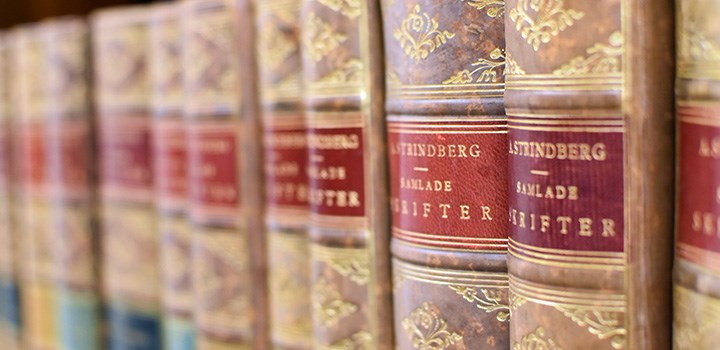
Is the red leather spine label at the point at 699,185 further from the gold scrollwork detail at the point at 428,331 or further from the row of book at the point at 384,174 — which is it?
the gold scrollwork detail at the point at 428,331

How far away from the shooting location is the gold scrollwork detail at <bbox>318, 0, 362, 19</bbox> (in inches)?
25.0

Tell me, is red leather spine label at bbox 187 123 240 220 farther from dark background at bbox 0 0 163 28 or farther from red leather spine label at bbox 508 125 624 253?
dark background at bbox 0 0 163 28

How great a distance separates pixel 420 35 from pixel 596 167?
152 millimetres

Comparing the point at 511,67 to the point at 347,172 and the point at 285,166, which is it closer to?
the point at 347,172

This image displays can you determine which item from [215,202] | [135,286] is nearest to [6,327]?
[135,286]

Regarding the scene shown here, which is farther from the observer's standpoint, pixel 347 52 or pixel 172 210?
pixel 172 210

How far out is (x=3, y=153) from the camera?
1267 millimetres

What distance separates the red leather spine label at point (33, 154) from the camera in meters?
1.15

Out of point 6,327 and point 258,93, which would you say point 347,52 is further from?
point 6,327

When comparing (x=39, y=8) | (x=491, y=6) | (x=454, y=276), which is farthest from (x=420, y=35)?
(x=39, y=8)

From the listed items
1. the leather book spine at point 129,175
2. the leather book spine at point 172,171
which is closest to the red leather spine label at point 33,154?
the leather book spine at point 129,175

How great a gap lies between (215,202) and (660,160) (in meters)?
0.45

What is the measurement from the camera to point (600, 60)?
461 mm

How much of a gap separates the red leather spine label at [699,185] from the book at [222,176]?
0.42 metres
